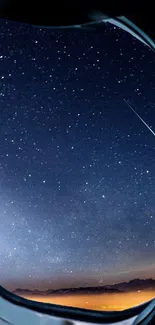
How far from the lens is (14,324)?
2.50ft

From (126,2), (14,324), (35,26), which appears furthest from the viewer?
(14,324)

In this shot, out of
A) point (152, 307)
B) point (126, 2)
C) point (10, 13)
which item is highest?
point (10, 13)

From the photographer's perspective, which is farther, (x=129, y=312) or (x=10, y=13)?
(x=129, y=312)

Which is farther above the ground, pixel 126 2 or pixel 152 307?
pixel 126 2

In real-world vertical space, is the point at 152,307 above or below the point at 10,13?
below

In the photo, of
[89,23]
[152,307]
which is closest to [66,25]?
[89,23]

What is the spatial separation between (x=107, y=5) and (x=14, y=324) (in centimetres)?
62

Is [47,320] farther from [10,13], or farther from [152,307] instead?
[10,13]

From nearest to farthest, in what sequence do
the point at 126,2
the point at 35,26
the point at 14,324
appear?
the point at 126,2, the point at 35,26, the point at 14,324

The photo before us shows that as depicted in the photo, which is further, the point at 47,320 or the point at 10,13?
the point at 47,320

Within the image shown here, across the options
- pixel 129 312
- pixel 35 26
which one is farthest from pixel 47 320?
pixel 35 26

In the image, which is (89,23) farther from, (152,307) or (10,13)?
(152,307)

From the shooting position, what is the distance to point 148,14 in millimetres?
584

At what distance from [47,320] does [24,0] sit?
61 centimetres
